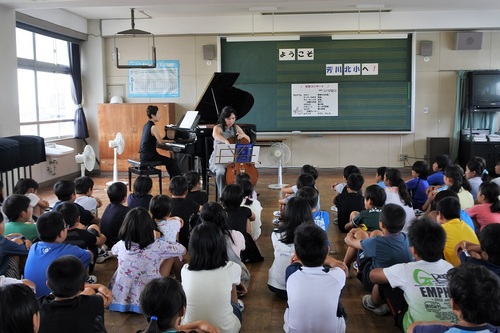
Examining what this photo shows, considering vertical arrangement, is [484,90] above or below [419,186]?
above

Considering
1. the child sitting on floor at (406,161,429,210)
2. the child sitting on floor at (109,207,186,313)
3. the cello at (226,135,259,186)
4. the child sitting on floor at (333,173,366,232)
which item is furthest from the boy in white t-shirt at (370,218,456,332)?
the cello at (226,135,259,186)

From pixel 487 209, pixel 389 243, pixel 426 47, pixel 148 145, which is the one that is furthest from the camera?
pixel 426 47

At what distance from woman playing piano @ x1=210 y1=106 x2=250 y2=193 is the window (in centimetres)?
364

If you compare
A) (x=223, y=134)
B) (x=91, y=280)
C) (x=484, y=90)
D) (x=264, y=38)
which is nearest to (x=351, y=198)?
(x=223, y=134)

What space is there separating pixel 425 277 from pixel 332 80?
746cm

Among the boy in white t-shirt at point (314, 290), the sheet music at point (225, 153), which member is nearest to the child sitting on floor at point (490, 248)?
the boy in white t-shirt at point (314, 290)

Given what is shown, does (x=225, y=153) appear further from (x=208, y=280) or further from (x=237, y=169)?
(x=208, y=280)

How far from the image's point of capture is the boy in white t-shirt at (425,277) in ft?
8.33

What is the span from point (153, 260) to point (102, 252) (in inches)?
59.4

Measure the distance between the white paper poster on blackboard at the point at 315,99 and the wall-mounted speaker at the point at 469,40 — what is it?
2.39m

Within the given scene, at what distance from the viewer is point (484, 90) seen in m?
9.20

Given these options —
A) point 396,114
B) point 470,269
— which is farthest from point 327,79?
point 470,269

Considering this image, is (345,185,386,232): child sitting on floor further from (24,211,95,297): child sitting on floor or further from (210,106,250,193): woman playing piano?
(210,106,250,193): woman playing piano

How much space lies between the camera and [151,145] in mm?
7363
